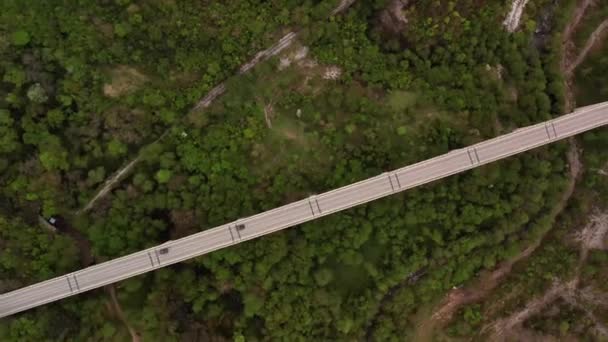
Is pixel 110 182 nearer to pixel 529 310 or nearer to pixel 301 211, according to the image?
pixel 301 211

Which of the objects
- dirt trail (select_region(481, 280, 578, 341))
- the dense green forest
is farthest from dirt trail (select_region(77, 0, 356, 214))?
dirt trail (select_region(481, 280, 578, 341))

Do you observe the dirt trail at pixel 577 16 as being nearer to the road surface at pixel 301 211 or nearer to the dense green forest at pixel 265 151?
the dense green forest at pixel 265 151

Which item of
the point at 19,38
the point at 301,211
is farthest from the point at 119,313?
the point at 19,38

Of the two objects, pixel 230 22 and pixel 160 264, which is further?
pixel 230 22

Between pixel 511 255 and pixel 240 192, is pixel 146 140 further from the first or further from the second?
pixel 511 255

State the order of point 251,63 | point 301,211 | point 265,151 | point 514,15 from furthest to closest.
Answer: point 514,15 < point 251,63 < point 265,151 < point 301,211

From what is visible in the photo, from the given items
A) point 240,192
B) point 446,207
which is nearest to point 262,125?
point 240,192
